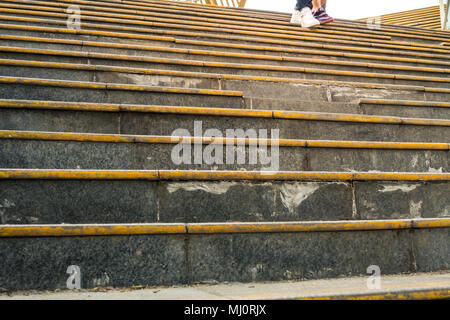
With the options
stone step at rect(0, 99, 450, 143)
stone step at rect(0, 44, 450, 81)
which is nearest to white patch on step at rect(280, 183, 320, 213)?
stone step at rect(0, 99, 450, 143)

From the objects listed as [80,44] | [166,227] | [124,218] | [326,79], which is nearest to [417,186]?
[166,227]

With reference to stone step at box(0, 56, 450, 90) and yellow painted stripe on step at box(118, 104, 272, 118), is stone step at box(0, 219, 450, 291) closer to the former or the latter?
yellow painted stripe on step at box(118, 104, 272, 118)

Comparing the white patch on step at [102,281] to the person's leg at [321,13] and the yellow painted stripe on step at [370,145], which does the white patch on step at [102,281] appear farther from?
the person's leg at [321,13]

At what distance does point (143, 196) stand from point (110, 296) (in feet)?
1.73

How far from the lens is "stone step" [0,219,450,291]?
4.91 ft

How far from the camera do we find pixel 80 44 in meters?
3.44

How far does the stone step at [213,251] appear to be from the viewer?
1497 millimetres

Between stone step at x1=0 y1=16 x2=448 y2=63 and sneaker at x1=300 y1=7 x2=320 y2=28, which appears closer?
Answer: stone step at x1=0 y1=16 x2=448 y2=63

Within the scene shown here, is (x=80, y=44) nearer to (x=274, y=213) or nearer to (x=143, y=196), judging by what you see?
(x=143, y=196)

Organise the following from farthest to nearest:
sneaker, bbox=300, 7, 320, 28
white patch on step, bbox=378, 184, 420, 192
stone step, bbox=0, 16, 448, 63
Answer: sneaker, bbox=300, 7, 320, 28
stone step, bbox=0, 16, 448, 63
white patch on step, bbox=378, 184, 420, 192

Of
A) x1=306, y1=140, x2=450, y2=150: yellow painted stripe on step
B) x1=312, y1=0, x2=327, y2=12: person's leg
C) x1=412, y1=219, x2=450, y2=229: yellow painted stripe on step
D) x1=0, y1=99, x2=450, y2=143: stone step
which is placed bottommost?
x1=412, y1=219, x2=450, y2=229: yellow painted stripe on step

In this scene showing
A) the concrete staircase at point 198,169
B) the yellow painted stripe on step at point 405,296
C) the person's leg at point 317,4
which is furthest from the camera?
the person's leg at point 317,4

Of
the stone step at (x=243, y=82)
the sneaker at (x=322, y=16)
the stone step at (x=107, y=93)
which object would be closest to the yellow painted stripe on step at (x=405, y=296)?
the stone step at (x=107, y=93)

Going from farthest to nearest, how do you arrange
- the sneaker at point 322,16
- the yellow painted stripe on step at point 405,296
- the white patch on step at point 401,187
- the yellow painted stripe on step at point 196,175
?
1. the sneaker at point 322,16
2. the white patch on step at point 401,187
3. the yellow painted stripe on step at point 196,175
4. the yellow painted stripe on step at point 405,296
